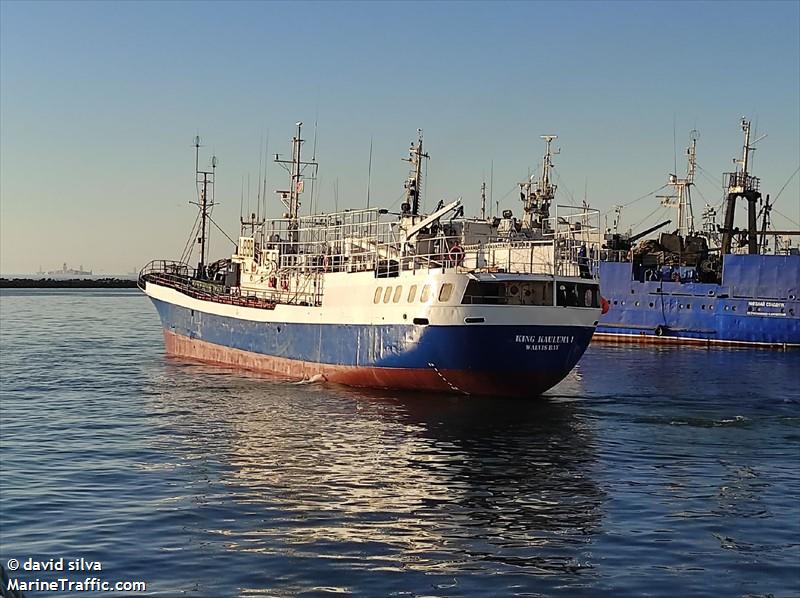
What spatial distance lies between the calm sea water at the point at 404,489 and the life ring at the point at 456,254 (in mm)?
5330

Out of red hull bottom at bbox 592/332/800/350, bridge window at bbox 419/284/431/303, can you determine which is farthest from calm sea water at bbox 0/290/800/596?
red hull bottom at bbox 592/332/800/350

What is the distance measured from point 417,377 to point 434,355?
5.16ft

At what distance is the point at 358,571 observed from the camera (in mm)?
14711

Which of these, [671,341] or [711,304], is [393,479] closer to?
[671,341]

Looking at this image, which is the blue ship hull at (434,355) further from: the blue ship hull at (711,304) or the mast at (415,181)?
the blue ship hull at (711,304)

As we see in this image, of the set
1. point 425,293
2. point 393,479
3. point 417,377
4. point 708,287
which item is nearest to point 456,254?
point 425,293

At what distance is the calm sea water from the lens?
14.8 metres

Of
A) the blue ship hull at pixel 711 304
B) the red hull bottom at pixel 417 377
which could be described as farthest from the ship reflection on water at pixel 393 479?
the blue ship hull at pixel 711 304

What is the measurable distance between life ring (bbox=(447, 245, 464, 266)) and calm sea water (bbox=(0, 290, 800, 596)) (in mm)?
A: 5330

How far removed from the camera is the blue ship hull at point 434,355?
32281 millimetres

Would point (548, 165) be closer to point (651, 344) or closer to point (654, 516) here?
point (651, 344)

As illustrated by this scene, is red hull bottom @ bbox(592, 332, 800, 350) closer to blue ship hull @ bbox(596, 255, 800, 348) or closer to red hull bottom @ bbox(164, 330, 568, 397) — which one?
blue ship hull @ bbox(596, 255, 800, 348)

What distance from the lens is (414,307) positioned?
1320 inches

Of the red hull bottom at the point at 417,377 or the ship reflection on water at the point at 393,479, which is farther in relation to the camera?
the red hull bottom at the point at 417,377
